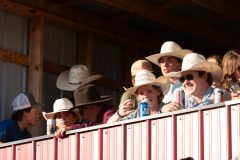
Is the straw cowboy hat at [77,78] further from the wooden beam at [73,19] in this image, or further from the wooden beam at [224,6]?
the wooden beam at [224,6]

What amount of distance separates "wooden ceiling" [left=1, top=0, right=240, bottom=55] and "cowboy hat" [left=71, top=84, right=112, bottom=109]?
2375 mm

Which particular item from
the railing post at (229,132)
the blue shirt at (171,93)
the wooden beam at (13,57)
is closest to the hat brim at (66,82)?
the wooden beam at (13,57)

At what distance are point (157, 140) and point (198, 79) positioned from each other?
3.01 ft

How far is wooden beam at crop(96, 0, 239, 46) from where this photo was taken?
57.6 feet

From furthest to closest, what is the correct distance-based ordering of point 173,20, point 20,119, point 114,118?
point 173,20
point 20,119
point 114,118

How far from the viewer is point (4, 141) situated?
15586 millimetres

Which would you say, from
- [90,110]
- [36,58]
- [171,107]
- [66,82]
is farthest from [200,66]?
[36,58]

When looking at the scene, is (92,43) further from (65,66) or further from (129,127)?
(129,127)

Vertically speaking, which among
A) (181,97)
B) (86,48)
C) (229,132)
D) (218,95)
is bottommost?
(229,132)

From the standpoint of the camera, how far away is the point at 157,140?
43.6 ft

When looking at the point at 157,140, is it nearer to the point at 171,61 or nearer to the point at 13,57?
the point at 171,61

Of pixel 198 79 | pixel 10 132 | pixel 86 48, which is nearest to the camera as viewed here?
pixel 198 79

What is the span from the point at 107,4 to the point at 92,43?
1.07 meters

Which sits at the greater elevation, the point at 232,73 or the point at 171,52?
the point at 171,52
